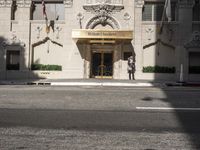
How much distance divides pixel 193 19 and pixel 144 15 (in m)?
4.14

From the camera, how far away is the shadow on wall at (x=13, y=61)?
4059cm

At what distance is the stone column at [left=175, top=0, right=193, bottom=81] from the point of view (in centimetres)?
4016

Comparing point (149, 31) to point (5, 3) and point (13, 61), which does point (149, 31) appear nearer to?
point (13, 61)

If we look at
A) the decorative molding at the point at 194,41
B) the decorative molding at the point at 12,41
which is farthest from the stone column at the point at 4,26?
the decorative molding at the point at 194,41

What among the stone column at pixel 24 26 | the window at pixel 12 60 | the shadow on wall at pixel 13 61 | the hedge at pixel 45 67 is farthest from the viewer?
the stone column at pixel 24 26

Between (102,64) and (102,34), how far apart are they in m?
3.43

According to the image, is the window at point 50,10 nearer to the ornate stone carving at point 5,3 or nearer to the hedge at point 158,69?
the ornate stone carving at point 5,3

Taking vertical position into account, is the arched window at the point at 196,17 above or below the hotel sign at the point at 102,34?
above

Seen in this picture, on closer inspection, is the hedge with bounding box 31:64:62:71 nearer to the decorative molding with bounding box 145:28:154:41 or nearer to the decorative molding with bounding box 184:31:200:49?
the decorative molding with bounding box 145:28:154:41

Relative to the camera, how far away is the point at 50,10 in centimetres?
4194

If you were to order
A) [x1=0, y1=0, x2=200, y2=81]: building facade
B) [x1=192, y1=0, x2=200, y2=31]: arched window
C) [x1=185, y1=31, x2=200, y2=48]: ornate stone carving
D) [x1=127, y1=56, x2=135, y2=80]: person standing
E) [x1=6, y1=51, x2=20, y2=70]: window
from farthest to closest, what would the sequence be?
[x1=6, y1=51, x2=20, y2=70]: window → [x1=192, y1=0, x2=200, y2=31]: arched window → [x1=0, y1=0, x2=200, y2=81]: building facade → [x1=185, y1=31, x2=200, y2=48]: ornate stone carving → [x1=127, y1=56, x2=135, y2=80]: person standing

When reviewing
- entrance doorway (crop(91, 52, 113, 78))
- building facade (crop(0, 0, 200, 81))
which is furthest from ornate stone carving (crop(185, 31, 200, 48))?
entrance doorway (crop(91, 52, 113, 78))

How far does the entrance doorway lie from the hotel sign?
2.89 m

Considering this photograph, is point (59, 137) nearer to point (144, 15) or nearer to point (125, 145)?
point (125, 145)
